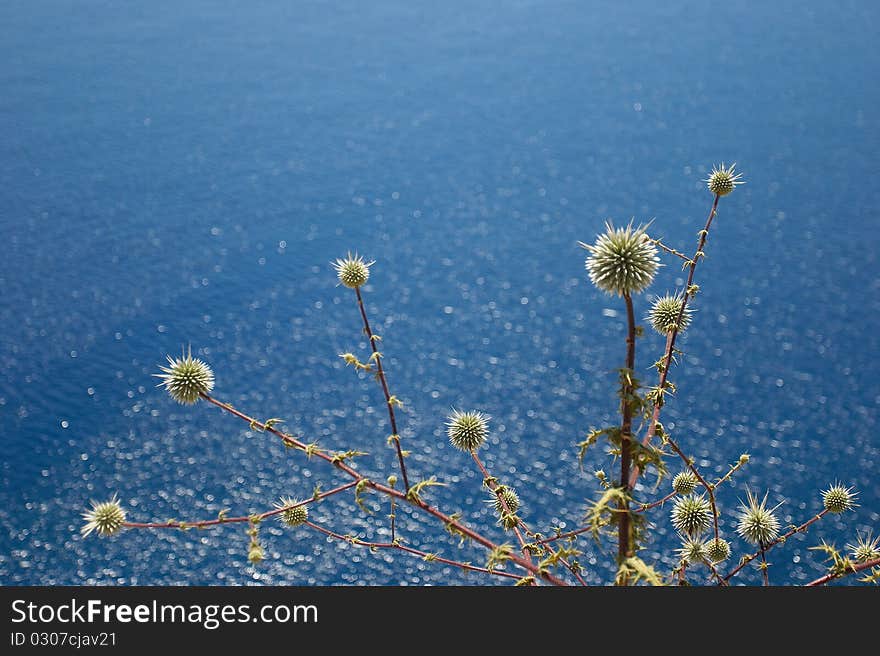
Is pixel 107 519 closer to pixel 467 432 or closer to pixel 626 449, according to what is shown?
pixel 467 432

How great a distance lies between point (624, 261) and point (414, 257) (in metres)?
17.3

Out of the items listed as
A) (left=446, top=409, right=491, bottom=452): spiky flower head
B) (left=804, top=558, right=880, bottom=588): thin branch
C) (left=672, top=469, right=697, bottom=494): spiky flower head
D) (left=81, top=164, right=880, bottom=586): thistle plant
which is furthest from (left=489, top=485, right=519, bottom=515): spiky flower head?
(left=804, top=558, right=880, bottom=588): thin branch

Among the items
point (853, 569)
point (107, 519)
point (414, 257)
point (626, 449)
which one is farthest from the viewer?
point (414, 257)

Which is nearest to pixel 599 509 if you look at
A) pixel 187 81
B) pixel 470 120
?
pixel 470 120

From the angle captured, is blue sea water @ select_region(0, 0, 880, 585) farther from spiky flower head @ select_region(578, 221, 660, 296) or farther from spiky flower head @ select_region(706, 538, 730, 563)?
spiky flower head @ select_region(578, 221, 660, 296)

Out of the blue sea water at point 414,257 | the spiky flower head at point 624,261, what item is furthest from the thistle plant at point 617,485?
the blue sea water at point 414,257

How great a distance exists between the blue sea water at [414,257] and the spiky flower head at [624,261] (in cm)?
1058

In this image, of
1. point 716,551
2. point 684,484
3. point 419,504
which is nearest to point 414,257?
point 684,484

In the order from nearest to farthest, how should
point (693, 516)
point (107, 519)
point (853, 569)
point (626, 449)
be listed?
point (626, 449) → point (853, 569) → point (107, 519) → point (693, 516)

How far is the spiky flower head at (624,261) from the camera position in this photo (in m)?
3.32

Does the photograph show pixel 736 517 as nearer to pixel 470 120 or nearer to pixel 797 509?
pixel 797 509

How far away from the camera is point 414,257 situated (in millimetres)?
20547

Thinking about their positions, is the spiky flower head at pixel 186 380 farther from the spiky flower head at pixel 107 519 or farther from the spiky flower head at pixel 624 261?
the spiky flower head at pixel 624 261

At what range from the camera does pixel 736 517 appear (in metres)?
14.3
